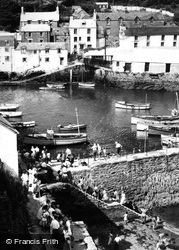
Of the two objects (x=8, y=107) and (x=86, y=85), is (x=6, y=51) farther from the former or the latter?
(x=8, y=107)

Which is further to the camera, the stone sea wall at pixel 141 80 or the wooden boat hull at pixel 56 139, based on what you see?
the stone sea wall at pixel 141 80

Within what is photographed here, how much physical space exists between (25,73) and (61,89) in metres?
8.46

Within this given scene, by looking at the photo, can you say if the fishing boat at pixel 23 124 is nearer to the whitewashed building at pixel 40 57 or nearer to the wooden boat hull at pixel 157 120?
the wooden boat hull at pixel 157 120

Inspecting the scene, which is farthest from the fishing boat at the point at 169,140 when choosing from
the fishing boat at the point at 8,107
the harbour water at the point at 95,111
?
the fishing boat at the point at 8,107

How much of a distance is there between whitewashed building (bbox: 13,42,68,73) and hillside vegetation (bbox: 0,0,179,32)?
648 inches

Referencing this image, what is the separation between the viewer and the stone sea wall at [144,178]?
2583cm

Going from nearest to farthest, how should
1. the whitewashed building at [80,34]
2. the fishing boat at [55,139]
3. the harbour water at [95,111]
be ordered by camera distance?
the fishing boat at [55,139]
the harbour water at [95,111]
the whitewashed building at [80,34]

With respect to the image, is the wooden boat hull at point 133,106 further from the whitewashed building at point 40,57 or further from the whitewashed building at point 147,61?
the whitewashed building at point 40,57

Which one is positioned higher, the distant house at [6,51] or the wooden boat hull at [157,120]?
the distant house at [6,51]

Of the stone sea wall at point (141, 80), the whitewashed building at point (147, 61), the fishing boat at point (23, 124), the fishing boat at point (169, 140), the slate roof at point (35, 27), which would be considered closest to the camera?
the fishing boat at point (169, 140)

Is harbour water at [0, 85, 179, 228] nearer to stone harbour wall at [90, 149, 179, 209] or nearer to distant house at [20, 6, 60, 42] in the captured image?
stone harbour wall at [90, 149, 179, 209]

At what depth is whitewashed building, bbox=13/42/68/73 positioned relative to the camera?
66.5 m

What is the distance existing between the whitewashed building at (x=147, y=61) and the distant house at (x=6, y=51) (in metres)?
14.6

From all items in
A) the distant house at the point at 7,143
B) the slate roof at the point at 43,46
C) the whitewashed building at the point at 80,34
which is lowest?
the distant house at the point at 7,143
